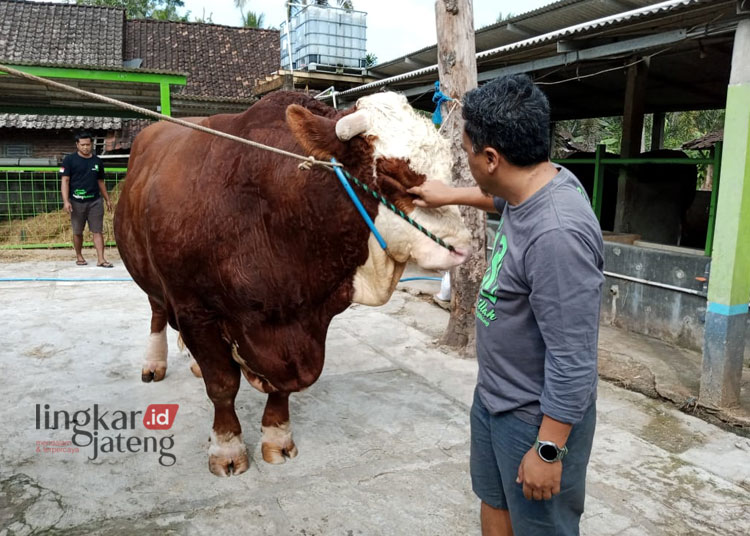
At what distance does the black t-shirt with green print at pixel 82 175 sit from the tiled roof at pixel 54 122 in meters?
7.94

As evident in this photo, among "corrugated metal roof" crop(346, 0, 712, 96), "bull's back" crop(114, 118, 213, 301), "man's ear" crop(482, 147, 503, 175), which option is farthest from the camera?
"corrugated metal roof" crop(346, 0, 712, 96)

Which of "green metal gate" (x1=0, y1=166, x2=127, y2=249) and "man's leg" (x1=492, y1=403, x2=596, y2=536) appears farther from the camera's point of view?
"green metal gate" (x1=0, y1=166, x2=127, y2=249)

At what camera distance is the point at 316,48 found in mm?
8469

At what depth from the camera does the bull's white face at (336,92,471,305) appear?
2.24m

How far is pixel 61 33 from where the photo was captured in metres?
17.9

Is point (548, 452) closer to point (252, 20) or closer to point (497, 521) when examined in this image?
point (497, 521)

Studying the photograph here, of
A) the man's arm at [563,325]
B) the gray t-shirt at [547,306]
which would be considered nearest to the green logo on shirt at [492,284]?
the gray t-shirt at [547,306]

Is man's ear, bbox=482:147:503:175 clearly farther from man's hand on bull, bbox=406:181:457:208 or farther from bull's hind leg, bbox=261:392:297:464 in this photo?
bull's hind leg, bbox=261:392:297:464

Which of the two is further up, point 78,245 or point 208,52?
point 208,52

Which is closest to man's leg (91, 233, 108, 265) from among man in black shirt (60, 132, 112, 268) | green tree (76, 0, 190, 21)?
man in black shirt (60, 132, 112, 268)

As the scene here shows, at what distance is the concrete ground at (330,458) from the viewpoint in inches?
101

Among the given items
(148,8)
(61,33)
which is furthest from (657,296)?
(148,8)

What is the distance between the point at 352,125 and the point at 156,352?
2.62m

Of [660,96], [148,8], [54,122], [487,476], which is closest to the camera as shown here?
[487,476]
